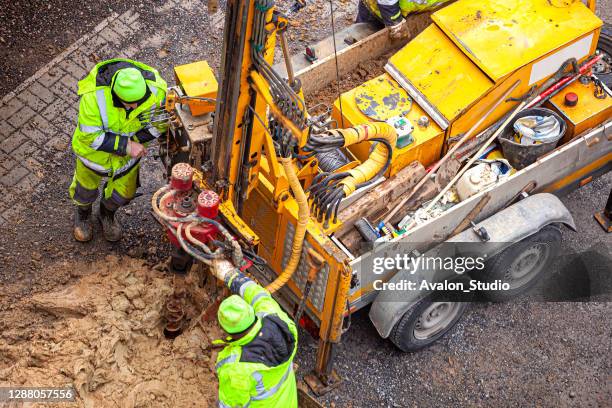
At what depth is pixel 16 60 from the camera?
28.3 feet

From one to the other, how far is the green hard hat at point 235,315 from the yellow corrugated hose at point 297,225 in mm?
885

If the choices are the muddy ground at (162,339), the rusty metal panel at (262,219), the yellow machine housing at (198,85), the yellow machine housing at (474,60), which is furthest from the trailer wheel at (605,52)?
the yellow machine housing at (198,85)

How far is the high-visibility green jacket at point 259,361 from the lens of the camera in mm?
4816

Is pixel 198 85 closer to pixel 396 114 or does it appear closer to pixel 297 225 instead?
pixel 297 225

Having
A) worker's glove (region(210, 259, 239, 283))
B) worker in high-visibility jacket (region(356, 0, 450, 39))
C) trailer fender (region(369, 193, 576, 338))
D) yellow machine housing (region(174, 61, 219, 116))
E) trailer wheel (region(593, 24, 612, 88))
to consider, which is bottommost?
trailer fender (region(369, 193, 576, 338))

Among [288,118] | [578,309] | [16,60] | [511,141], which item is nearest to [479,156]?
[511,141]

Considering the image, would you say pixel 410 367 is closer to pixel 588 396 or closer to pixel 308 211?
pixel 588 396

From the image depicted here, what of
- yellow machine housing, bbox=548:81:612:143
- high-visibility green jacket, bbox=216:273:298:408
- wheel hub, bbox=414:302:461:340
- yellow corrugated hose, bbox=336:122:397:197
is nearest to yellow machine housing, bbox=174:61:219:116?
yellow corrugated hose, bbox=336:122:397:197

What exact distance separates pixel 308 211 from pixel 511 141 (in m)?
2.19

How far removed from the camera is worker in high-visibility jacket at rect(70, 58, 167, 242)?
6156 millimetres

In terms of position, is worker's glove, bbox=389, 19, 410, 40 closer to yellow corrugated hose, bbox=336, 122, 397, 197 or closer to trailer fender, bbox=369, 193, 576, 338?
yellow corrugated hose, bbox=336, 122, 397, 197

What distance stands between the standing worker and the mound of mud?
1034 millimetres

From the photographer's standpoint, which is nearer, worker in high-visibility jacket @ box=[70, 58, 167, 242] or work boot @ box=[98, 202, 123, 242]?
worker in high-visibility jacket @ box=[70, 58, 167, 242]

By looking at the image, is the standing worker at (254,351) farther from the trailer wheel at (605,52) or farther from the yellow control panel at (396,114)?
the trailer wheel at (605,52)
